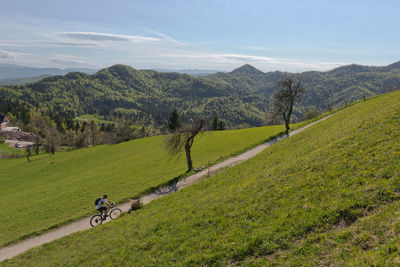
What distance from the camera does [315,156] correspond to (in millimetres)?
17172

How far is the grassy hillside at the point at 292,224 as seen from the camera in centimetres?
791

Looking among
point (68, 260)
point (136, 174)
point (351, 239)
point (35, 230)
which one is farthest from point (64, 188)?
point (351, 239)

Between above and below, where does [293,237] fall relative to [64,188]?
above

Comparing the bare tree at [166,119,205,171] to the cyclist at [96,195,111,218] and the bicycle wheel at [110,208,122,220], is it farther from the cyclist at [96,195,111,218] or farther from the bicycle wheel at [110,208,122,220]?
the cyclist at [96,195,111,218]

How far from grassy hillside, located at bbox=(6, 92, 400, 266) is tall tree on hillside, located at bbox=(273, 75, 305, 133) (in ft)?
110

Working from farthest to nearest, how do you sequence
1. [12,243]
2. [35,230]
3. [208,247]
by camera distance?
[35,230] → [12,243] → [208,247]

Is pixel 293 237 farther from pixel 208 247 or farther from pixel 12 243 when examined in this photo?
pixel 12 243

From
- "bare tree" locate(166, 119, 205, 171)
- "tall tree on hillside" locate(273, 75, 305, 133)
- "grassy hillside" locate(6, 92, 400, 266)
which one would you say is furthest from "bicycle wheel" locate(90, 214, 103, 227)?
"tall tree on hillside" locate(273, 75, 305, 133)

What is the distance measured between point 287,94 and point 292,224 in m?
46.8

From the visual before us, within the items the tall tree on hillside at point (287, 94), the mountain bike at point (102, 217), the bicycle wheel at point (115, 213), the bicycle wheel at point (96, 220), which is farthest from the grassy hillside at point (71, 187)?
the tall tree on hillside at point (287, 94)

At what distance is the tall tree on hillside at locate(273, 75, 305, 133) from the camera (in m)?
50.2

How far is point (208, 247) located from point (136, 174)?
30318 mm

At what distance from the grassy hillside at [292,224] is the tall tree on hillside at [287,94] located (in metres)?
33.5

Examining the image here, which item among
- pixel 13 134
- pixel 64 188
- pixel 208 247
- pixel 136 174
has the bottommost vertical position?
pixel 13 134
